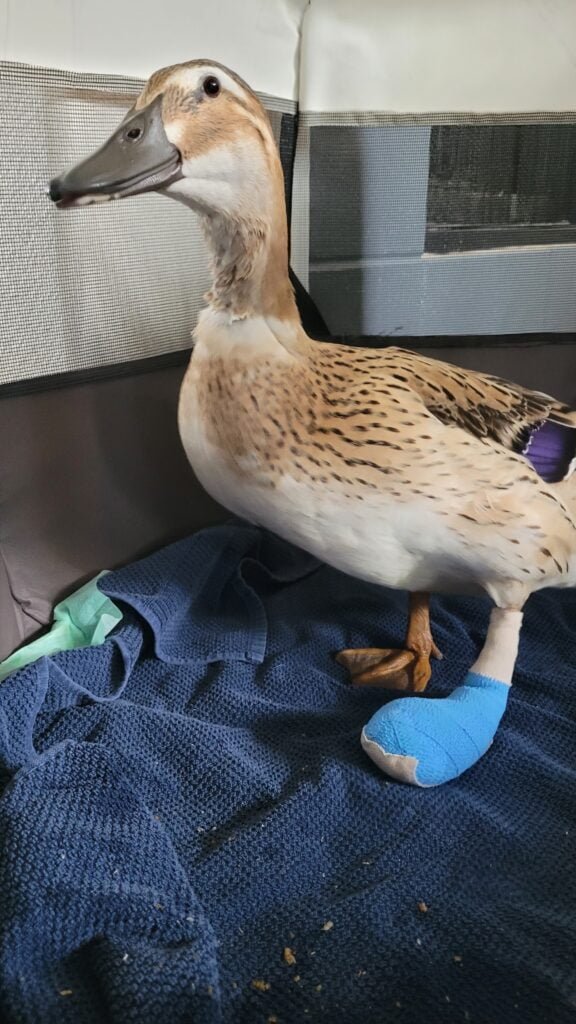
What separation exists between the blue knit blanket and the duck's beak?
0.46 meters

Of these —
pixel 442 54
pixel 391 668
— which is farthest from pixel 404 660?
pixel 442 54

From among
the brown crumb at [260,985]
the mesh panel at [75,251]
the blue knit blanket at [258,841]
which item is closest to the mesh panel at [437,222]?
the mesh panel at [75,251]

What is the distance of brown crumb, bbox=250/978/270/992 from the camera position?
0.56 meters

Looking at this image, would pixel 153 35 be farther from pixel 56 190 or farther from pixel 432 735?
pixel 432 735

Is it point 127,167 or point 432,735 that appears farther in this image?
point 432,735

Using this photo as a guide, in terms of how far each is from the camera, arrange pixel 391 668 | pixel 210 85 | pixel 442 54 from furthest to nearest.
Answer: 1. pixel 442 54
2. pixel 391 668
3. pixel 210 85

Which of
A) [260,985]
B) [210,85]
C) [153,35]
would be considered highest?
[153,35]

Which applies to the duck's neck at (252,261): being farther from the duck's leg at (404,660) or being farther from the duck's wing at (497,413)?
the duck's leg at (404,660)

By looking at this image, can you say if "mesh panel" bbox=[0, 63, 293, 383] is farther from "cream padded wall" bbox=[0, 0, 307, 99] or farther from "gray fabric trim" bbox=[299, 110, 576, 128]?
"gray fabric trim" bbox=[299, 110, 576, 128]

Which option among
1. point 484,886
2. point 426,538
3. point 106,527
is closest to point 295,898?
point 484,886

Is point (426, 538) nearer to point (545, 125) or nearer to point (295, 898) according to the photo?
point (295, 898)

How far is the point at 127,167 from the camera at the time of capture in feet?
2.06

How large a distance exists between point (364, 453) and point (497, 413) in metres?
0.17

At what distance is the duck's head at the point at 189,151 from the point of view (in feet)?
2.07
